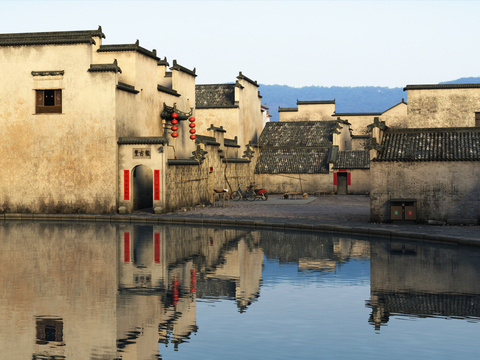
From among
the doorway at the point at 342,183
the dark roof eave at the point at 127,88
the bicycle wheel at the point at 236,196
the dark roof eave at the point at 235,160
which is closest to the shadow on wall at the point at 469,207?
the dark roof eave at the point at 127,88

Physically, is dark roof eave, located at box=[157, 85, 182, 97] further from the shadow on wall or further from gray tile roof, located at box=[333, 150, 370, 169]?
the shadow on wall

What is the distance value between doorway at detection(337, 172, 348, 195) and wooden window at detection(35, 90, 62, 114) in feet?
82.8

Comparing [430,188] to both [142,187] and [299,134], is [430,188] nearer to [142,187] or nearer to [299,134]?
[142,187]

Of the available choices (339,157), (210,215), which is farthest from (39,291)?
(339,157)

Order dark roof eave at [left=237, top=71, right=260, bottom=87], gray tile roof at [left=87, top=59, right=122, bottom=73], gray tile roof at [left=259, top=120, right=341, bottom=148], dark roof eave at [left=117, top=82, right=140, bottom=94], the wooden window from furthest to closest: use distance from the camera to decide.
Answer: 1. gray tile roof at [left=259, top=120, right=341, bottom=148]
2. dark roof eave at [left=237, top=71, right=260, bottom=87]
3. the wooden window
4. dark roof eave at [left=117, top=82, right=140, bottom=94]
5. gray tile roof at [left=87, top=59, right=122, bottom=73]

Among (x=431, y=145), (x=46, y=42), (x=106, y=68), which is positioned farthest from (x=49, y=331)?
(x=46, y=42)

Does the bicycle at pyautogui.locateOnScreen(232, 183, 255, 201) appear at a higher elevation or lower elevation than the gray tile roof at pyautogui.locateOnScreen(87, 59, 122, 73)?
lower

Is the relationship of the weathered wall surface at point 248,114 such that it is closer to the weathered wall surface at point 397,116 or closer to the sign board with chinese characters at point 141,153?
the weathered wall surface at point 397,116

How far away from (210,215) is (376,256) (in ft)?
41.8

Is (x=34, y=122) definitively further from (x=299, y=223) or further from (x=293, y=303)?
(x=293, y=303)

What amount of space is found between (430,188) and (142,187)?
15.5 m

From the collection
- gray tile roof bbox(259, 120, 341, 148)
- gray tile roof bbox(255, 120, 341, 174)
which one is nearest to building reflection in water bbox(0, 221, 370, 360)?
gray tile roof bbox(255, 120, 341, 174)

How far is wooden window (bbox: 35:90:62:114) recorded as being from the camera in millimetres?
29062

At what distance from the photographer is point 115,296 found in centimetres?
1016
